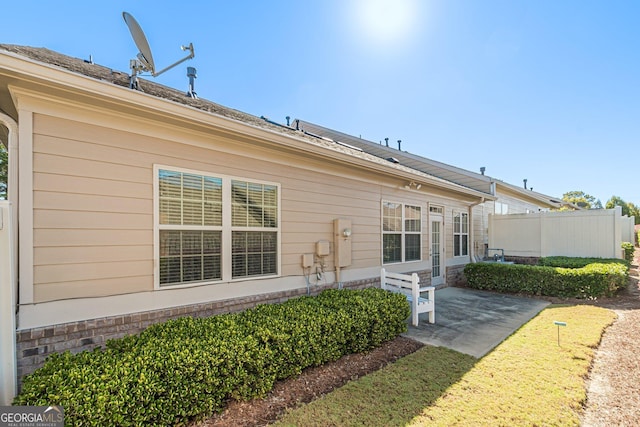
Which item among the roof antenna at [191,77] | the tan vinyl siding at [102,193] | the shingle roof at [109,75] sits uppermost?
the roof antenna at [191,77]

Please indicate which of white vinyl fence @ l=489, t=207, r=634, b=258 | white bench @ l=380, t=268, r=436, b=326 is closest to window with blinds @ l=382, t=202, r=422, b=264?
white bench @ l=380, t=268, r=436, b=326

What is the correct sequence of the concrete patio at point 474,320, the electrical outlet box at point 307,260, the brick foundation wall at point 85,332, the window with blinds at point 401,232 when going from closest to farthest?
the brick foundation wall at point 85,332, the concrete patio at point 474,320, the electrical outlet box at point 307,260, the window with blinds at point 401,232

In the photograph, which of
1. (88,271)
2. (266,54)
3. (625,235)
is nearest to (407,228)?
(266,54)

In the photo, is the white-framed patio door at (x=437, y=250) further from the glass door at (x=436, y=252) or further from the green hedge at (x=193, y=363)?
the green hedge at (x=193, y=363)

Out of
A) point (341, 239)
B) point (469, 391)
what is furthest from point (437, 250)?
point (469, 391)

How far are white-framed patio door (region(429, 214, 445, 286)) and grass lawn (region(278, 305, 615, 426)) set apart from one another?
4199 millimetres

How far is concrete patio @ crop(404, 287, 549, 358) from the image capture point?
15.2 ft

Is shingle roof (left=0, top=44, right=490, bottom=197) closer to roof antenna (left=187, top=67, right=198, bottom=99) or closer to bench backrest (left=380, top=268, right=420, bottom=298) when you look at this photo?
roof antenna (left=187, top=67, right=198, bottom=99)

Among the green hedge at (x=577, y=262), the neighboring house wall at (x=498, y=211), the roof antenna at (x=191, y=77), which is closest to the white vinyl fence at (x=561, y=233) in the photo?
the neighboring house wall at (x=498, y=211)

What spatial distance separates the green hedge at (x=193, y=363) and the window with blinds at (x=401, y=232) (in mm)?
3174

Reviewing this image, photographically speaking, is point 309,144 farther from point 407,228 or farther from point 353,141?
point 353,141

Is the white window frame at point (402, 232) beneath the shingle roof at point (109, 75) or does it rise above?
beneath

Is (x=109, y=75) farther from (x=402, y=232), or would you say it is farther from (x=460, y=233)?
(x=460, y=233)

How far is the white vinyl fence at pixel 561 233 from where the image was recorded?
9.48 m
